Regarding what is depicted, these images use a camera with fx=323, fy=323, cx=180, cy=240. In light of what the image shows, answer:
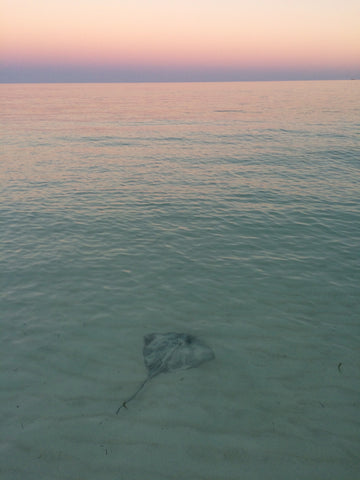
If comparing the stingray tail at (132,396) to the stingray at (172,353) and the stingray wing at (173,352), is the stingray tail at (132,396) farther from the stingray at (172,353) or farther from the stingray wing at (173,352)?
the stingray wing at (173,352)

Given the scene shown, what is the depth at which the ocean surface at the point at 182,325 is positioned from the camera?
23.5 feet

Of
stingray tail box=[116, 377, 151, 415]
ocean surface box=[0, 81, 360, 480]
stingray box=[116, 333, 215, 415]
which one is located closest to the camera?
ocean surface box=[0, 81, 360, 480]

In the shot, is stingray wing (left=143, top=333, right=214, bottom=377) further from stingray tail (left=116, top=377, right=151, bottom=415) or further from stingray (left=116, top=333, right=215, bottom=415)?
stingray tail (left=116, top=377, right=151, bottom=415)

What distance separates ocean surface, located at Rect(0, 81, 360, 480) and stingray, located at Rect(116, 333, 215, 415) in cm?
25

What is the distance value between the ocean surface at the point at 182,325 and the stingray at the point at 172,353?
247mm

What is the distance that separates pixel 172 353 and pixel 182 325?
1.69 m

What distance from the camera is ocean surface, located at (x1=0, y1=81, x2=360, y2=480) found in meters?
7.18

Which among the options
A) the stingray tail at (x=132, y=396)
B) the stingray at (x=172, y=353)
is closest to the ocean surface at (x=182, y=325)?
the stingray tail at (x=132, y=396)

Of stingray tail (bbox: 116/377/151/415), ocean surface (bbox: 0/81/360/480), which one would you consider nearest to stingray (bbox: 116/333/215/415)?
stingray tail (bbox: 116/377/151/415)

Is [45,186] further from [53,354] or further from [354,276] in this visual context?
[354,276]

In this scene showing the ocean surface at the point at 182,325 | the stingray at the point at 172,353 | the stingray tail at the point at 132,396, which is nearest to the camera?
the ocean surface at the point at 182,325

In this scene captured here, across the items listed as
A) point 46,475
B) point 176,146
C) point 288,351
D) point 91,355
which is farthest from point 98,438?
point 176,146

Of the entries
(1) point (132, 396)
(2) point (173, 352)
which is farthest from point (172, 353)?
(1) point (132, 396)

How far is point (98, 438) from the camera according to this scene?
291 inches
